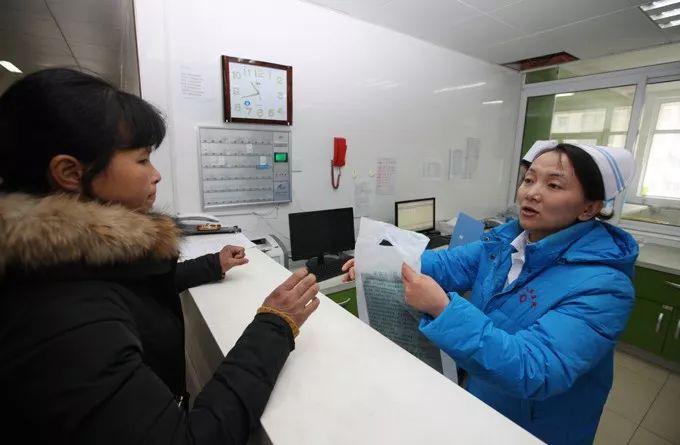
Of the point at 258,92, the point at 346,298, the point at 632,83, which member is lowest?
the point at 346,298

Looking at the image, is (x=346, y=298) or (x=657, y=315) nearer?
(x=346, y=298)

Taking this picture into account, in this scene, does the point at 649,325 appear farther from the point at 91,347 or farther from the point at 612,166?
the point at 91,347

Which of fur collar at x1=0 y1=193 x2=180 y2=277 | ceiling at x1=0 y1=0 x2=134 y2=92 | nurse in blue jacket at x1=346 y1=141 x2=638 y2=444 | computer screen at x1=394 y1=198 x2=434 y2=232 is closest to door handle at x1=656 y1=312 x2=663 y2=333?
computer screen at x1=394 y1=198 x2=434 y2=232

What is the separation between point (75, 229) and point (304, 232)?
174 cm

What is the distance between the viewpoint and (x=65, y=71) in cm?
54

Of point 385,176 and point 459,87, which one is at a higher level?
point 459,87

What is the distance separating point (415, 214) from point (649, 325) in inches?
81.2

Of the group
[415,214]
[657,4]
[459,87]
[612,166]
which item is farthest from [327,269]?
[657,4]

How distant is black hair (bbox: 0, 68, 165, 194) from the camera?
0.52m

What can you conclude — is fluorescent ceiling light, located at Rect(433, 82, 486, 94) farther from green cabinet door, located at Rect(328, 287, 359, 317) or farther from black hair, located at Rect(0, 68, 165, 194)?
black hair, located at Rect(0, 68, 165, 194)

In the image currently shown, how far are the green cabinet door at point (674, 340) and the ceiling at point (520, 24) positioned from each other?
2.23 metres

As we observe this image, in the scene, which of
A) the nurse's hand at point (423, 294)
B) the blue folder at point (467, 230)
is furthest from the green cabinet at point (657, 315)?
the nurse's hand at point (423, 294)

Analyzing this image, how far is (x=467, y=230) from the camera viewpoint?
2.20m

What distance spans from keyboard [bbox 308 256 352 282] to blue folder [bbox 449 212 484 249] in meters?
0.79
